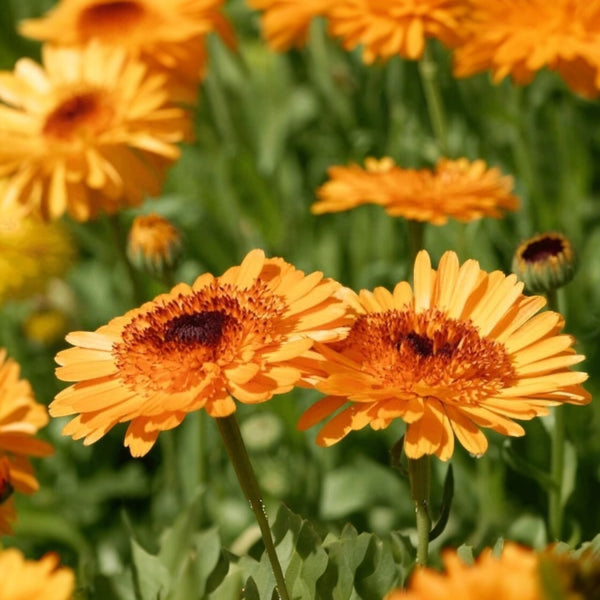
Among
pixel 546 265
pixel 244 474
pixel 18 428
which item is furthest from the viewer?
pixel 546 265

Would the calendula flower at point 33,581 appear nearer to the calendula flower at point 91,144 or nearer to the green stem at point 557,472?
the green stem at point 557,472

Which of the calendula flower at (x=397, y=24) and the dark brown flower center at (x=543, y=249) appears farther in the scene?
the calendula flower at (x=397, y=24)

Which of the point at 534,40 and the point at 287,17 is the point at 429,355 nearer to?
the point at 534,40

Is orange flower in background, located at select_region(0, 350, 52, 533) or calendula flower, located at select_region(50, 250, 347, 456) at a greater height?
calendula flower, located at select_region(50, 250, 347, 456)

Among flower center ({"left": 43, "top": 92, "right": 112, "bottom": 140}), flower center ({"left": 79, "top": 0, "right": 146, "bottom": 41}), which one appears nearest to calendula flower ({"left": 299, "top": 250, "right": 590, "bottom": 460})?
flower center ({"left": 43, "top": 92, "right": 112, "bottom": 140})

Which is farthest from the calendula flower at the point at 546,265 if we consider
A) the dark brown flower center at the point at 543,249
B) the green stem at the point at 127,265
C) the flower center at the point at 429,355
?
the green stem at the point at 127,265

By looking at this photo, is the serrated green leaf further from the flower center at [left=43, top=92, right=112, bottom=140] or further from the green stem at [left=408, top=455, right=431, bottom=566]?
the flower center at [left=43, top=92, right=112, bottom=140]

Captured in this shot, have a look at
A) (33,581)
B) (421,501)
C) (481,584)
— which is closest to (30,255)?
(421,501)
